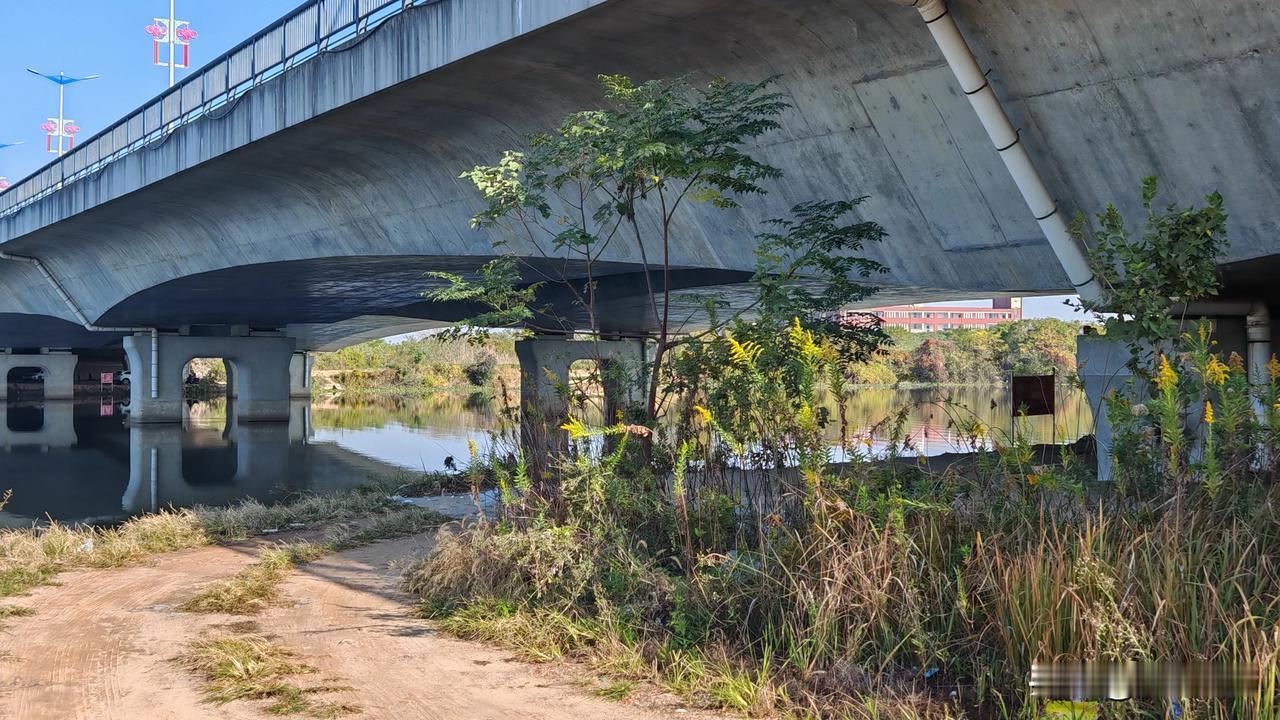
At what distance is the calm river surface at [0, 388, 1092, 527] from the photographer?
19375 millimetres

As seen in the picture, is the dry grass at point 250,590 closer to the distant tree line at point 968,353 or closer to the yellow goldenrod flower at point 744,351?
the yellow goldenrod flower at point 744,351

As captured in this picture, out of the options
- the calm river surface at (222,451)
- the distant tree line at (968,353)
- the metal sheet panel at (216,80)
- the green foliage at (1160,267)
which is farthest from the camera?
the distant tree line at (968,353)

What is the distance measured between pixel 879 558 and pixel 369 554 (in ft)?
19.3

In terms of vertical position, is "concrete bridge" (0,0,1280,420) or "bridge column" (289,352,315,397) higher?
"concrete bridge" (0,0,1280,420)

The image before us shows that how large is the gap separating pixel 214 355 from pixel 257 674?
39297 millimetres

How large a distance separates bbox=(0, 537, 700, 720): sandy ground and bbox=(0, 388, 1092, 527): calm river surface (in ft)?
8.59

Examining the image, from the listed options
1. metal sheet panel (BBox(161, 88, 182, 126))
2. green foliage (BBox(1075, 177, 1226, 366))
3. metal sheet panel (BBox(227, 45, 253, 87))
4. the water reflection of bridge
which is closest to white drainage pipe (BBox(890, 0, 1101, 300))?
green foliage (BBox(1075, 177, 1226, 366))

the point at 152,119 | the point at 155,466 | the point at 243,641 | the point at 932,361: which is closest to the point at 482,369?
the point at 932,361

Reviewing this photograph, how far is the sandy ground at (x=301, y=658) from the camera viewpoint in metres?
5.21

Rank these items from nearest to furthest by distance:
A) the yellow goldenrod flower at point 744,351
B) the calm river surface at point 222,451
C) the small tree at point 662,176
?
the yellow goldenrod flower at point 744,351, the small tree at point 662,176, the calm river surface at point 222,451

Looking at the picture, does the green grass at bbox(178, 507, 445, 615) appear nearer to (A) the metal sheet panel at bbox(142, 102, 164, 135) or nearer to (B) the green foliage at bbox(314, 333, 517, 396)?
(A) the metal sheet panel at bbox(142, 102, 164, 135)

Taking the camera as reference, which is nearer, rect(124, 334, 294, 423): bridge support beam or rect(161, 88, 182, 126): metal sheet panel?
rect(161, 88, 182, 126): metal sheet panel

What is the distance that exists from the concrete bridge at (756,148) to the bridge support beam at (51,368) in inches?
1703
